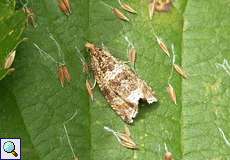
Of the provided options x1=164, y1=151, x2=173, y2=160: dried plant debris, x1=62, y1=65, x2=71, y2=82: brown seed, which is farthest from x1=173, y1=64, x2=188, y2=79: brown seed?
x1=62, y1=65, x2=71, y2=82: brown seed

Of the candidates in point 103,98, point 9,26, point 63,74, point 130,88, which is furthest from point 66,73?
point 9,26

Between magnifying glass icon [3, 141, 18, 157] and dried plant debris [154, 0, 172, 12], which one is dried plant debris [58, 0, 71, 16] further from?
magnifying glass icon [3, 141, 18, 157]

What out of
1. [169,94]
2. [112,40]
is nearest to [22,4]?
[112,40]

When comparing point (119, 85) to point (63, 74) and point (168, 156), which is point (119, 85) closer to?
point (63, 74)

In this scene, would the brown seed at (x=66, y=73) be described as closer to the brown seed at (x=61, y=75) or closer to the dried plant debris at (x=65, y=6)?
the brown seed at (x=61, y=75)

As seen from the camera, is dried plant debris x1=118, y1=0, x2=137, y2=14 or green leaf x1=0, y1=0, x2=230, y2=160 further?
dried plant debris x1=118, y1=0, x2=137, y2=14

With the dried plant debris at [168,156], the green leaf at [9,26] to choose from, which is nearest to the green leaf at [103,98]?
the dried plant debris at [168,156]
